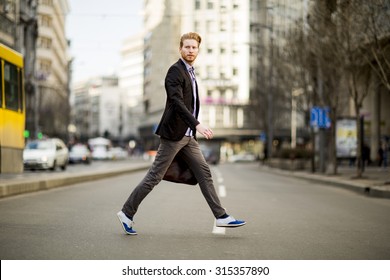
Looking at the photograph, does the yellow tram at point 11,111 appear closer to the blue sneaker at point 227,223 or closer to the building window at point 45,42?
the blue sneaker at point 227,223

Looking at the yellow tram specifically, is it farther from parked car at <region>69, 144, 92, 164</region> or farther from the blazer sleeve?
parked car at <region>69, 144, 92, 164</region>

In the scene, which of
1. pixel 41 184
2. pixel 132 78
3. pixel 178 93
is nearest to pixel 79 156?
pixel 41 184

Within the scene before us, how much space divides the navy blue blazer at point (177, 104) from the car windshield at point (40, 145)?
27.9 meters

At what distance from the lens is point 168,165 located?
309 inches

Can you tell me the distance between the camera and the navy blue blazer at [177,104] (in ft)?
25.0

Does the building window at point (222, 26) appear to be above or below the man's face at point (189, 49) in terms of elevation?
above

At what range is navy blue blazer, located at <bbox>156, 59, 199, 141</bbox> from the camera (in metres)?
7.61

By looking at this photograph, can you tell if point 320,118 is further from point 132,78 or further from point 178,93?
point 132,78

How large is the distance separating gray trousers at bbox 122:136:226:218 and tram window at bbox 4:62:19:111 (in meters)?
11.6

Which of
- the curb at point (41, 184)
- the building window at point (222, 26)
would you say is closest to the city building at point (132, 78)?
the building window at point (222, 26)

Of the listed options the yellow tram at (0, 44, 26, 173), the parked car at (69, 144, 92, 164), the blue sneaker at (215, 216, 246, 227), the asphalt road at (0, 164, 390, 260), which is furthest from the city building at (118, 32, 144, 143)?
the blue sneaker at (215, 216, 246, 227)

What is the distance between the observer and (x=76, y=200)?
44.7 feet

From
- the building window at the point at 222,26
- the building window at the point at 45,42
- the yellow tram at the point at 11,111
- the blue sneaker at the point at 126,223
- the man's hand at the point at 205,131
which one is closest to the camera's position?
the man's hand at the point at 205,131
